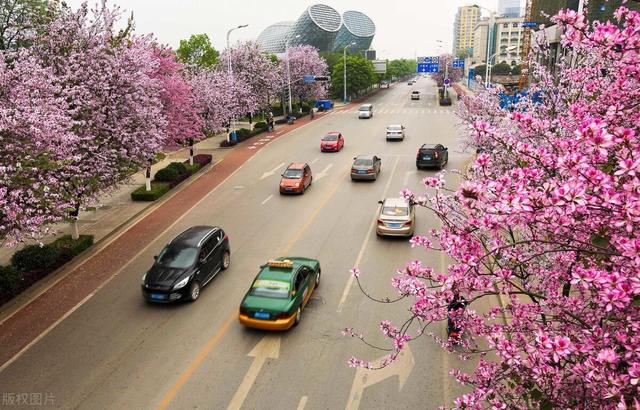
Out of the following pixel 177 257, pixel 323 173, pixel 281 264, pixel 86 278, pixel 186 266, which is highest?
pixel 281 264

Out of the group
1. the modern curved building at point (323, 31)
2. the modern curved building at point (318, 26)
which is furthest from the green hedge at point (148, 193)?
the modern curved building at point (318, 26)

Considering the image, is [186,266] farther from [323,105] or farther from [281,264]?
[323,105]

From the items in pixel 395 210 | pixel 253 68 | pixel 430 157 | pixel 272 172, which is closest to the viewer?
pixel 395 210

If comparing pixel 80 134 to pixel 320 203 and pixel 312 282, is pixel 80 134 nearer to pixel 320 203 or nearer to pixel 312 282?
pixel 312 282

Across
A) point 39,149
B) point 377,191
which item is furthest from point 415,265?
point 377,191

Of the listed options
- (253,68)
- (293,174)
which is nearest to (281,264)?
(293,174)

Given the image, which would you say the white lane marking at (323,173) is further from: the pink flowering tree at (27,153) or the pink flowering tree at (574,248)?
the pink flowering tree at (574,248)

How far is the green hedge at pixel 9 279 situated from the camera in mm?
15164

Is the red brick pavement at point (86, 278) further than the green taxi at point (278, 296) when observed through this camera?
Yes

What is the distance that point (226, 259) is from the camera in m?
17.5

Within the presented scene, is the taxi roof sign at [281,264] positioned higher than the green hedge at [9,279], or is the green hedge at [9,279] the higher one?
the taxi roof sign at [281,264]

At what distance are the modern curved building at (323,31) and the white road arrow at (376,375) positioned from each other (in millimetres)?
125056

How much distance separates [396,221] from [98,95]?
12.6m

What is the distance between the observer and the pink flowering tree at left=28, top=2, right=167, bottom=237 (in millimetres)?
17156
